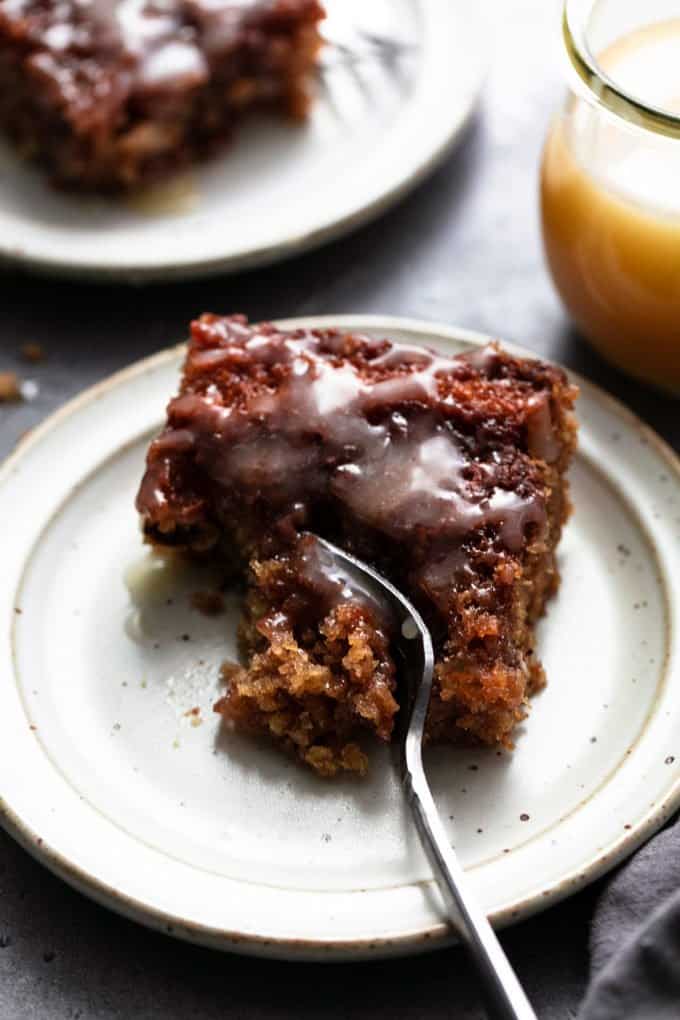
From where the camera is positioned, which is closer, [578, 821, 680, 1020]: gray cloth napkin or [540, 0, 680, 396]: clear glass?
[578, 821, 680, 1020]: gray cloth napkin

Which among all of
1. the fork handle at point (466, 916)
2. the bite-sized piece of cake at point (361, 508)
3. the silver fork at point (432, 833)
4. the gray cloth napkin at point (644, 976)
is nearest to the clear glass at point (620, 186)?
the bite-sized piece of cake at point (361, 508)

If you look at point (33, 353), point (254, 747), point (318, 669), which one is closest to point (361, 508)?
point (318, 669)

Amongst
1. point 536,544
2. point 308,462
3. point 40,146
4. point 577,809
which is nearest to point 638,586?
point 536,544

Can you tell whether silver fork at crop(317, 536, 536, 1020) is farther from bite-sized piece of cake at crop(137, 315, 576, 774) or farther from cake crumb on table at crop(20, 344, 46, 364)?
cake crumb on table at crop(20, 344, 46, 364)

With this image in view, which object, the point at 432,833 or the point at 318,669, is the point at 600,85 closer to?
the point at 318,669

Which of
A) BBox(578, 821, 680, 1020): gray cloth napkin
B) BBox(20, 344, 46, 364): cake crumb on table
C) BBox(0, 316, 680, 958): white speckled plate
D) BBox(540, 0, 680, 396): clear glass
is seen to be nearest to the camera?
BBox(578, 821, 680, 1020): gray cloth napkin

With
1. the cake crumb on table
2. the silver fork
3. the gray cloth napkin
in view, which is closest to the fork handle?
the silver fork
